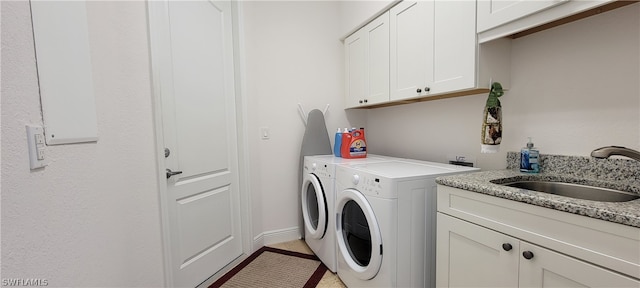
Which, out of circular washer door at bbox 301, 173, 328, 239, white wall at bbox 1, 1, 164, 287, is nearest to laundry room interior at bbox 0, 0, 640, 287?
white wall at bbox 1, 1, 164, 287

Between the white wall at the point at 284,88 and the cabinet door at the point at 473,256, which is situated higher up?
the white wall at the point at 284,88

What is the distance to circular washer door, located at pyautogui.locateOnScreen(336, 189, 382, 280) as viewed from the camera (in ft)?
4.70

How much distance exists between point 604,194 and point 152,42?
7.41ft

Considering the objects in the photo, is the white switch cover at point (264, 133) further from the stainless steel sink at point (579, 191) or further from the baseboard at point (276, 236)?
the stainless steel sink at point (579, 191)

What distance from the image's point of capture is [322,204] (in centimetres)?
Answer: 200

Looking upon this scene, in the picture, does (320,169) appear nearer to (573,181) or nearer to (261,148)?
(261,148)

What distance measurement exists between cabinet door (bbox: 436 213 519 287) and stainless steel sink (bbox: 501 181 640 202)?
0.37 m

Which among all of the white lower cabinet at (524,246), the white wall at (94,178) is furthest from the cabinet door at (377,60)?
the white wall at (94,178)

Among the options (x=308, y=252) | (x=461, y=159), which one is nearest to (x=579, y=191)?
Answer: (x=461, y=159)

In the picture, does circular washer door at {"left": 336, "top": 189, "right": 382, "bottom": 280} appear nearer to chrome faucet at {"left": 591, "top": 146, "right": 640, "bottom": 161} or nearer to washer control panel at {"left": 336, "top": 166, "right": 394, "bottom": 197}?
washer control panel at {"left": 336, "top": 166, "right": 394, "bottom": 197}

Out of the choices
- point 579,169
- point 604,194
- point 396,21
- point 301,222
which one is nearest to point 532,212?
point 604,194

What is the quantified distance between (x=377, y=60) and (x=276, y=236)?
183 cm

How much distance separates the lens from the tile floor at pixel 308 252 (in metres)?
1.88

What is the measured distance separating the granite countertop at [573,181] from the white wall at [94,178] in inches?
55.3
